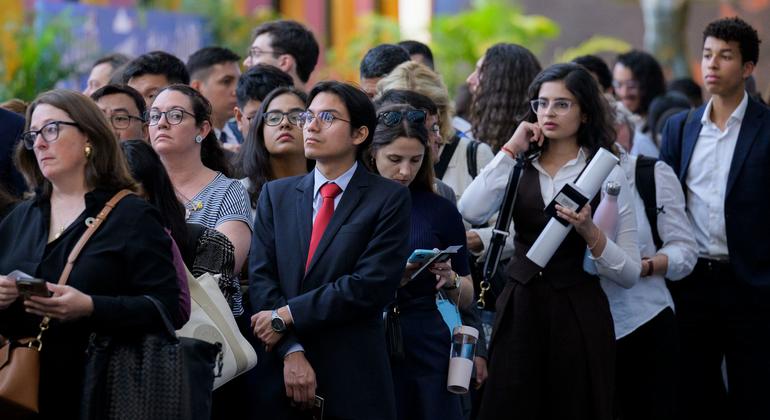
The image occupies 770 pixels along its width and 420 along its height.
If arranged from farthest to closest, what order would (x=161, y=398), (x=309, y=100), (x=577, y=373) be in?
(x=577, y=373) → (x=309, y=100) → (x=161, y=398)

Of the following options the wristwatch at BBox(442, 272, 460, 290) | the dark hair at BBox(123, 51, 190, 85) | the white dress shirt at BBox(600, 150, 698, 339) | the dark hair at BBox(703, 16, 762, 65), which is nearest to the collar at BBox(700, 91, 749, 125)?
the dark hair at BBox(703, 16, 762, 65)

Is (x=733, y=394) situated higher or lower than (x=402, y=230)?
lower

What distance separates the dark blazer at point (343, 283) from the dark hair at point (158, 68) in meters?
2.34

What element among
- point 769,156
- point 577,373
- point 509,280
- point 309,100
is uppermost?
point 309,100

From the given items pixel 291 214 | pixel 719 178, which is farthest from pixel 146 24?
pixel 291 214

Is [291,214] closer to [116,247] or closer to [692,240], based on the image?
[116,247]

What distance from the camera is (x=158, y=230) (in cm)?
481

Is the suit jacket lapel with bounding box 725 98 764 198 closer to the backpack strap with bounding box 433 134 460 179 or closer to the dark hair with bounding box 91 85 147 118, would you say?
the backpack strap with bounding box 433 134 460 179

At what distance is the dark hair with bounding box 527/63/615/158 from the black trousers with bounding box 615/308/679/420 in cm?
113

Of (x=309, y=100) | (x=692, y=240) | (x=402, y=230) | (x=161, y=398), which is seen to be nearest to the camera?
(x=161, y=398)

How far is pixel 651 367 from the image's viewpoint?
23.9 feet

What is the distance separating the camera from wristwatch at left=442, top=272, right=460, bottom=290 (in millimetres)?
6138

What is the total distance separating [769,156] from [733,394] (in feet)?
5.04

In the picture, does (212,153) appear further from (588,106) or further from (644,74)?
(644,74)
